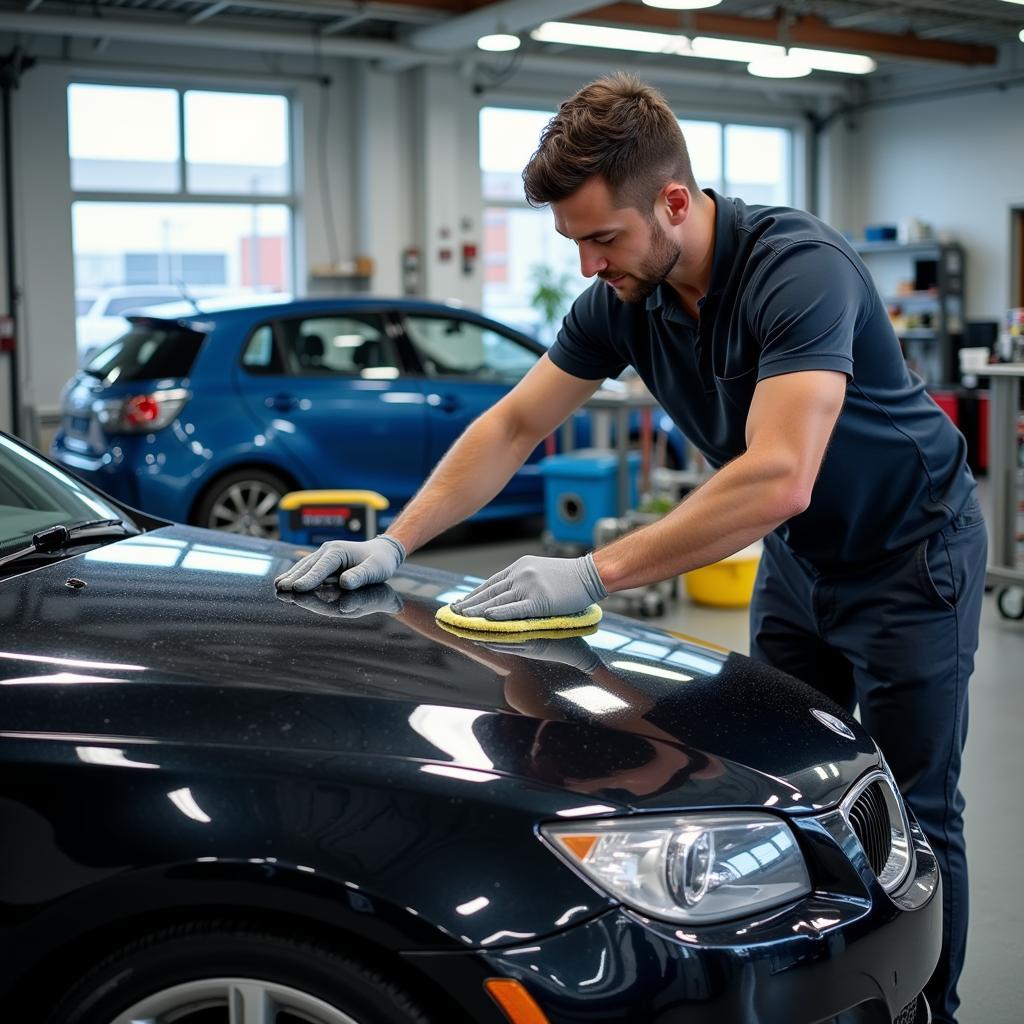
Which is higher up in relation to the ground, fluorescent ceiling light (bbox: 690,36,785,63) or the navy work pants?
fluorescent ceiling light (bbox: 690,36,785,63)

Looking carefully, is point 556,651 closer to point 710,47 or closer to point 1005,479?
point 1005,479

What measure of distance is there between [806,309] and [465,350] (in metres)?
5.49

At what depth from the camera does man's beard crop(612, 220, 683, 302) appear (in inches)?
77.3

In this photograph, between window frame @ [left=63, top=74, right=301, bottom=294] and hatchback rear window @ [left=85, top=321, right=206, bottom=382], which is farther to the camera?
window frame @ [left=63, top=74, right=301, bottom=294]

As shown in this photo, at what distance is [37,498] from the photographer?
226cm

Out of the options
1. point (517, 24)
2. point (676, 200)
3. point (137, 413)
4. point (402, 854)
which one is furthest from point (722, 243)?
point (517, 24)

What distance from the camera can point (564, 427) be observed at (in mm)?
7516

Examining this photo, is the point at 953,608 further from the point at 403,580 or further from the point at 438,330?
the point at 438,330

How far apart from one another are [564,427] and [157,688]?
608cm

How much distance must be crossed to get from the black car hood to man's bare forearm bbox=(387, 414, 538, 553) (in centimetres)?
35

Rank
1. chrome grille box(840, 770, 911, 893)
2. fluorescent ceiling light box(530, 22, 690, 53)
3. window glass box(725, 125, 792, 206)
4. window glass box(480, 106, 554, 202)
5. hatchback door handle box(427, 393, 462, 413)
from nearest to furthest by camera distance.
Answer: chrome grille box(840, 770, 911, 893) → hatchback door handle box(427, 393, 462, 413) → fluorescent ceiling light box(530, 22, 690, 53) → window glass box(480, 106, 554, 202) → window glass box(725, 125, 792, 206)

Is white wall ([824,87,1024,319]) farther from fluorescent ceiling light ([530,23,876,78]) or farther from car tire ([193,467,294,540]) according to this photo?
car tire ([193,467,294,540])

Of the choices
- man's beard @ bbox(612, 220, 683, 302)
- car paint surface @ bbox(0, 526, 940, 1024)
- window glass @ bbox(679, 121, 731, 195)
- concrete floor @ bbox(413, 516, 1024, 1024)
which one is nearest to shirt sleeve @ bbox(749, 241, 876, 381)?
man's beard @ bbox(612, 220, 683, 302)

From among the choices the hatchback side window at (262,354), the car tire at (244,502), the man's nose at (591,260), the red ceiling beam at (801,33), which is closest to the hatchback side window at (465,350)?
the hatchback side window at (262,354)
